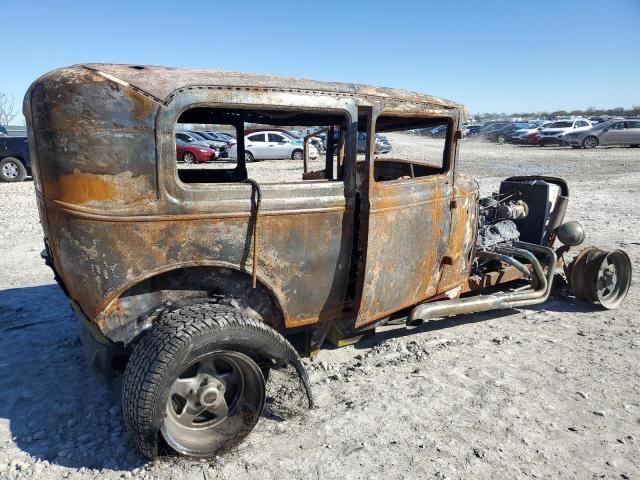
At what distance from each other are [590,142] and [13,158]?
26908 millimetres

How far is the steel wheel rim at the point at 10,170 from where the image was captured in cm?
1409

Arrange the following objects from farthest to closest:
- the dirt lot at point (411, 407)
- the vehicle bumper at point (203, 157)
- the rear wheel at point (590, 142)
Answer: the rear wheel at point (590, 142) → the vehicle bumper at point (203, 157) → the dirt lot at point (411, 407)

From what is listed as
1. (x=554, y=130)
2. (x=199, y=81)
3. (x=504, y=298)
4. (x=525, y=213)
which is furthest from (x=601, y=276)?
(x=554, y=130)

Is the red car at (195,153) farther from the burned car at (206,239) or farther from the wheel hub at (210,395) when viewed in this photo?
the wheel hub at (210,395)

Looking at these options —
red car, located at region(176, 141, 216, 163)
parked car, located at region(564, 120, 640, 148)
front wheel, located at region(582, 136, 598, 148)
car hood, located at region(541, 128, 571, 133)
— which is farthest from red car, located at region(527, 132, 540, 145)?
red car, located at region(176, 141, 216, 163)

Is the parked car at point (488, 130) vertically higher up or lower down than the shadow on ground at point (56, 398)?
higher up

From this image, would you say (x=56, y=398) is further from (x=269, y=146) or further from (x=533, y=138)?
(x=533, y=138)

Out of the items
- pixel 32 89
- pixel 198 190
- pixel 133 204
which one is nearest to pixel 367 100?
pixel 198 190

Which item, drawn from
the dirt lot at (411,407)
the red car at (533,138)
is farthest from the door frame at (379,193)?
the red car at (533,138)

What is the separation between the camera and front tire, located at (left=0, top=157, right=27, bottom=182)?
14.0 metres

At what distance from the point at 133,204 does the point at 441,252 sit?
2.33 meters

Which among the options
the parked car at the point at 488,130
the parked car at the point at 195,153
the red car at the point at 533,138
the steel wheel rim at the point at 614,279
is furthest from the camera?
the parked car at the point at 488,130

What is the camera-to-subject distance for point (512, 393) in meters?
3.28

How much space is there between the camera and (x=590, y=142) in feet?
86.0
